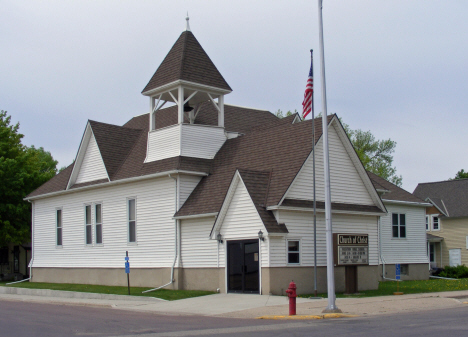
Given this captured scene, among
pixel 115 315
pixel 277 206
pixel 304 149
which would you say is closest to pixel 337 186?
pixel 304 149

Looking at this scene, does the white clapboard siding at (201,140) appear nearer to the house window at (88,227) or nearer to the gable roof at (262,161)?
the gable roof at (262,161)

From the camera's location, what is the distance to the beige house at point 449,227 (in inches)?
2045

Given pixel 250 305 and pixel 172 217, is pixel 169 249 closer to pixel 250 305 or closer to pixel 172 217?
pixel 172 217

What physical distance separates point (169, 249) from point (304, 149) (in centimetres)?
799

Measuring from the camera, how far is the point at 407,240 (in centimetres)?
3706

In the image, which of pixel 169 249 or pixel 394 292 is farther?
pixel 169 249

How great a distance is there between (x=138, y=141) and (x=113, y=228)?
222 inches

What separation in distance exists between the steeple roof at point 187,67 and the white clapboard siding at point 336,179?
7.45 m

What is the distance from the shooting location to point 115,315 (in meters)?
18.8

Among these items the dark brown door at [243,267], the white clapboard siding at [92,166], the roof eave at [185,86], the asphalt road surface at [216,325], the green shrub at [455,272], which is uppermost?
the roof eave at [185,86]

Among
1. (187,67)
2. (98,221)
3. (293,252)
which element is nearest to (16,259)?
(98,221)

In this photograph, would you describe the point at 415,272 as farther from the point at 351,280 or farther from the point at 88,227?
the point at 88,227

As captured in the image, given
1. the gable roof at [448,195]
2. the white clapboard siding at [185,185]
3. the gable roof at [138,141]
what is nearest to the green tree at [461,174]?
the gable roof at [448,195]

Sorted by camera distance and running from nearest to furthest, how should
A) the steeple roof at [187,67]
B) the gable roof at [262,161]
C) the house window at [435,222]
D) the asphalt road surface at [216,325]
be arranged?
the asphalt road surface at [216,325]
the gable roof at [262,161]
the steeple roof at [187,67]
the house window at [435,222]
